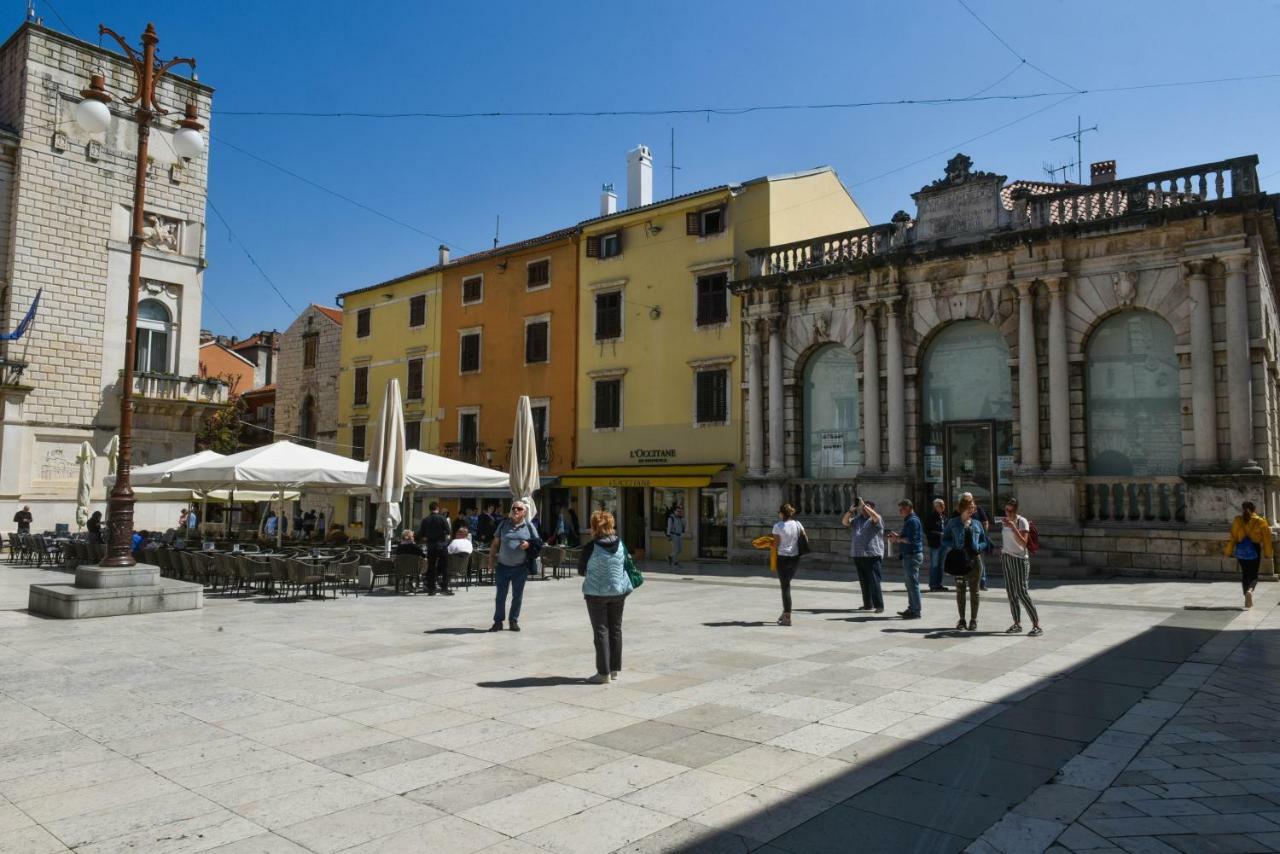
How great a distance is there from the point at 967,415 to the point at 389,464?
44.1ft

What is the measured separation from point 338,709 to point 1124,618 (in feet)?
34.0

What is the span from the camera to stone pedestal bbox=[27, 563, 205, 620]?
11203 mm

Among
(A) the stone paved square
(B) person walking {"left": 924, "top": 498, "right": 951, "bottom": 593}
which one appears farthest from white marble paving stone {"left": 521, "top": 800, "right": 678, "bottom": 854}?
(B) person walking {"left": 924, "top": 498, "right": 951, "bottom": 593}

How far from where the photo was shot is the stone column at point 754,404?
78.1 ft

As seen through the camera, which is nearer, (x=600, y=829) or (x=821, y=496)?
(x=600, y=829)

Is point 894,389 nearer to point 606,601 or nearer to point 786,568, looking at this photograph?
point 786,568

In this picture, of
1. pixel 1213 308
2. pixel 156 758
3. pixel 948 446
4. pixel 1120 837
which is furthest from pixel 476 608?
pixel 1213 308

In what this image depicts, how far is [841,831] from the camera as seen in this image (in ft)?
13.9

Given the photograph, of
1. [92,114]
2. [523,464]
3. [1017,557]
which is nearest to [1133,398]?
[1017,557]

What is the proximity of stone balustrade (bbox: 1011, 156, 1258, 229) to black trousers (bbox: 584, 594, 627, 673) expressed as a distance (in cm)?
1600

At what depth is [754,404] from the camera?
78.9 feet

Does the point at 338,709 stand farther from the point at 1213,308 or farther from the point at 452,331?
the point at 452,331

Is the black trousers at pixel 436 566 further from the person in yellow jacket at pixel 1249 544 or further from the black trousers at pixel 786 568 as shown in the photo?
the person in yellow jacket at pixel 1249 544

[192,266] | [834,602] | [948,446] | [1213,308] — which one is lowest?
[834,602]
